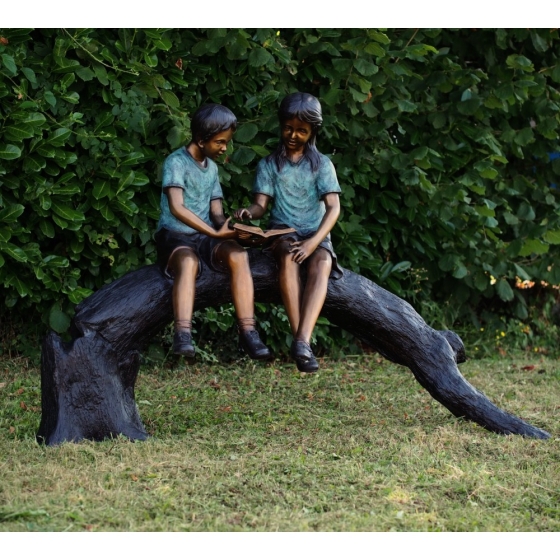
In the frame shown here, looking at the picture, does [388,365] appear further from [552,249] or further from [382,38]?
[382,38]

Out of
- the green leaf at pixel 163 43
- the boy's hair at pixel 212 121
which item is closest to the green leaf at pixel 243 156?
the green leaf at pixel 163 43

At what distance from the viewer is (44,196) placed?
6.12 metres

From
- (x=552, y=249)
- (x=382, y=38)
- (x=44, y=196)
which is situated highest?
(x=382, y=38)

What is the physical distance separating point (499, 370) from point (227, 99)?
308 centimetres

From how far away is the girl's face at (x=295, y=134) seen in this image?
4898 millimetres

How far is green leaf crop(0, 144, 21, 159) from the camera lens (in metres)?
5.80

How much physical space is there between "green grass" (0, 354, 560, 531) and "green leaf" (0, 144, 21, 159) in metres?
1.59

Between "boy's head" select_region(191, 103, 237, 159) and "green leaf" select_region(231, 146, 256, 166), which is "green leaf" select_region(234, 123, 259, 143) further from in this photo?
"boy's head" select_region(191, 103, 237, 159)

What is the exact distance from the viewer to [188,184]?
490cm

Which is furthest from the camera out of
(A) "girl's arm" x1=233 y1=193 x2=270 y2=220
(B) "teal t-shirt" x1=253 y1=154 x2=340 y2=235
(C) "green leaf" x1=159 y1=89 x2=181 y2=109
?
(C) "green leaf" x1=159 y1=89 x2=181 y2=109

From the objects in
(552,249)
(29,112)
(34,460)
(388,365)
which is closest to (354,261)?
(388,365)

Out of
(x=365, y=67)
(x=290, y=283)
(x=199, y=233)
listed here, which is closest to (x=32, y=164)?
(x=199, y=233)

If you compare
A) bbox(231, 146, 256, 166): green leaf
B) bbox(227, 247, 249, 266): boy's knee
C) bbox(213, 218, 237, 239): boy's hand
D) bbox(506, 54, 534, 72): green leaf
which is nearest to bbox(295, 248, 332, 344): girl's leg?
bbox(227, 247, 249, 266): boy's knee

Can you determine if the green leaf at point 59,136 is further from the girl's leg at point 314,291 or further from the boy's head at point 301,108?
the girl's leg at point 314,291
